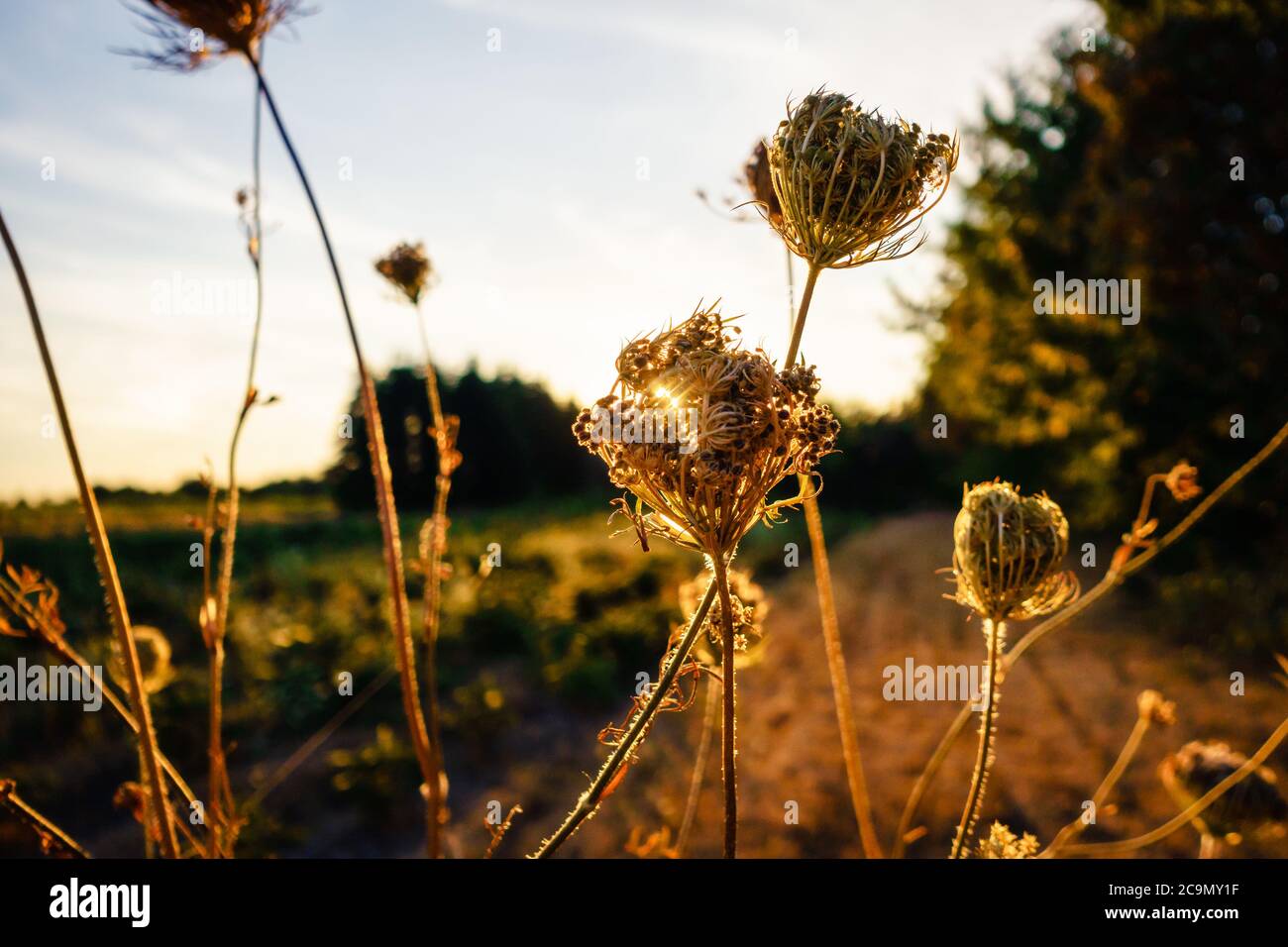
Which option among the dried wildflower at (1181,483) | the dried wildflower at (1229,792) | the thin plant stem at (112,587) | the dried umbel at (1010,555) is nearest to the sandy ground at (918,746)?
the dried wildflower at (1229,792)

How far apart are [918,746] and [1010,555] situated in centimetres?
800

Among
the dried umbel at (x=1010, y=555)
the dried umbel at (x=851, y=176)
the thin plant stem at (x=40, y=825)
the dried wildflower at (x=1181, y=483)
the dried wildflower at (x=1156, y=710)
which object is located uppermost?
the dried umbel at (x=851, y=176)

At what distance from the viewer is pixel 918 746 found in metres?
8.61

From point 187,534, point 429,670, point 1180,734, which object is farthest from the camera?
point 187,534

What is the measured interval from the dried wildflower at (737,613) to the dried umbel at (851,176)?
560 mm

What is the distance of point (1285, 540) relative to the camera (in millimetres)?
11562

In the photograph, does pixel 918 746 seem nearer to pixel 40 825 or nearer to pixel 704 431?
pixel 704 431

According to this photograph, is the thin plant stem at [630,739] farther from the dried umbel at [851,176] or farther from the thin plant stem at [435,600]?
the dried umbel at [851,176]

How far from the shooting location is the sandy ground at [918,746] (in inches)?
265

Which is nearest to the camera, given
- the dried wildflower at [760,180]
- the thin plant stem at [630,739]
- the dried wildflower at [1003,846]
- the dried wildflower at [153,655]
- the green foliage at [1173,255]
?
the thin plant stem at [630,739]

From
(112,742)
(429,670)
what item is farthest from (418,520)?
(429,670)

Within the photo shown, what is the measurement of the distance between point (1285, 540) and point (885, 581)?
7906 mm
